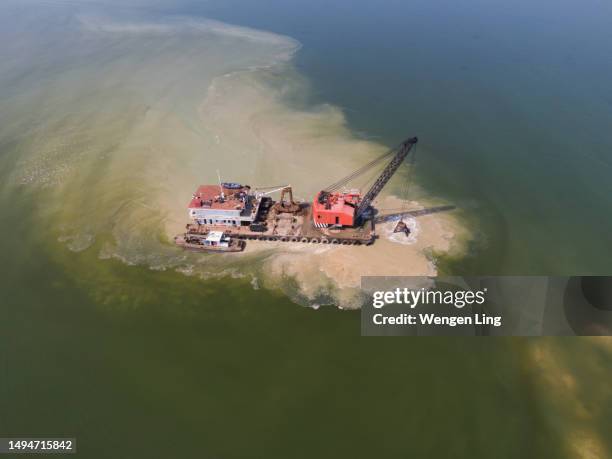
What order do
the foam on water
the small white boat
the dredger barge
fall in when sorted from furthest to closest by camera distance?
the dredger barge → the small white boat → the foam on water

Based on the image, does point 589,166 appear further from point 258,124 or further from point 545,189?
point 258,124

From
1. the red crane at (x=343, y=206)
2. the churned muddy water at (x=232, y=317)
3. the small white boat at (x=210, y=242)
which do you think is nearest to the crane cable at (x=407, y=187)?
the churned muddy water at (x=232, y=317)

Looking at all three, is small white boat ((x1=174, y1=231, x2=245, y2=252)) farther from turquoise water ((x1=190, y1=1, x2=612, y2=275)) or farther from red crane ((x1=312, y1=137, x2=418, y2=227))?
turquoise water ((x1=190, y1=1, x2=612, y2=275))

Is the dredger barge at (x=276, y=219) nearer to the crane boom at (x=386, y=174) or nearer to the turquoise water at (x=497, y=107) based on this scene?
the crane boom at (x=386, y=174)

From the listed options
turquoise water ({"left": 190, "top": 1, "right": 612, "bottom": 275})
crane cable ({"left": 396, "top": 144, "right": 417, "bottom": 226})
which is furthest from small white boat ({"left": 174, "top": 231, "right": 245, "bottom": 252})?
turquoise water ({"left": 190, "top": 1, "right": 612, "bottom": 275})

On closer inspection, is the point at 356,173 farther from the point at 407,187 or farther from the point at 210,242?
the point at 210,242
